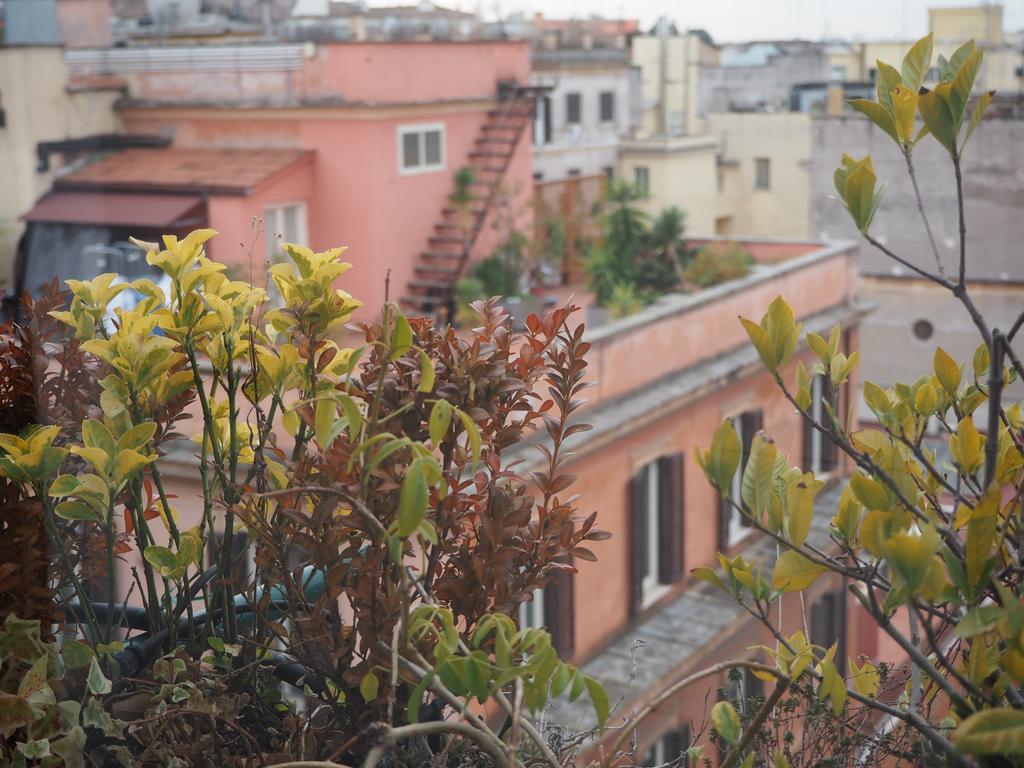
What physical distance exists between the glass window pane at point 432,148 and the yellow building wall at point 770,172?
4.71ft

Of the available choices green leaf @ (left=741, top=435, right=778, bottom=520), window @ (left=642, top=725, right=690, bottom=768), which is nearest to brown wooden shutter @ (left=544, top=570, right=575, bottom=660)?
window @ (left=642, top=725, right=690, bottom=768)

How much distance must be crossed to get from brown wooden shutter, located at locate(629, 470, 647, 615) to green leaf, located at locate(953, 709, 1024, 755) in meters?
3.85

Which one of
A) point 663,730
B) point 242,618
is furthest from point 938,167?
point 242,618

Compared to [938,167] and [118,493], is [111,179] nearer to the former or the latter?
[938,167]

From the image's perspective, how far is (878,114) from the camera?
0.67 m

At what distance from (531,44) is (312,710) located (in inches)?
293

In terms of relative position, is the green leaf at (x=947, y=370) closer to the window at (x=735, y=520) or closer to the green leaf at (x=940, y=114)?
the green leaf at (x=940, y=114)

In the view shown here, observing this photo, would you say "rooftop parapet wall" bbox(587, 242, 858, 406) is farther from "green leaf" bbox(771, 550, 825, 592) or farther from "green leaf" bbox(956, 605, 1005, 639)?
"green leaf" bbox(956, 605, 1005, 639)

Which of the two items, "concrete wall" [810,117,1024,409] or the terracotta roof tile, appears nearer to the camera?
"concrete wall" [810,117,1024,409]

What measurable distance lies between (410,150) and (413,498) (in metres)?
6.56

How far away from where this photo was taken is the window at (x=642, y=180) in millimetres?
7543

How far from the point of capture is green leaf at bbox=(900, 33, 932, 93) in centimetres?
69

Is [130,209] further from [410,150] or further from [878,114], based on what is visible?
[878,114]

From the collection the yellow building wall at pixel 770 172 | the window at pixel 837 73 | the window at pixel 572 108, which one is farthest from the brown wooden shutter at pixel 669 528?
the window at pixel 572 108
